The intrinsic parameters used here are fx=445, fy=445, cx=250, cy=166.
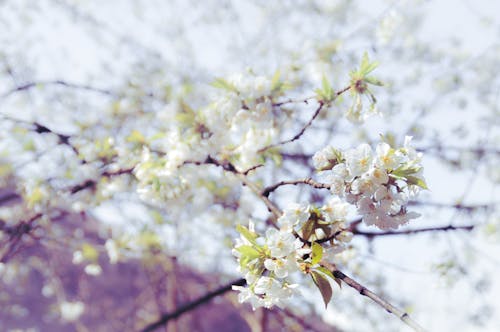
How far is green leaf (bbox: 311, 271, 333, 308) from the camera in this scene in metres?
1.28

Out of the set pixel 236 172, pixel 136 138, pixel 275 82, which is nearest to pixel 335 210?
pixel 236 172

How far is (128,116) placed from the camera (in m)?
4.71

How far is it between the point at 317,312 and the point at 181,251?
6.36 feet

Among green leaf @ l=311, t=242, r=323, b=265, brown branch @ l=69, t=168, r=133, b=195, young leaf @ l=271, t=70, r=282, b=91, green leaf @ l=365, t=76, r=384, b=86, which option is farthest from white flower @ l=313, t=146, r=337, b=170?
brown branch @ l=69, t=168, r=133, b=195

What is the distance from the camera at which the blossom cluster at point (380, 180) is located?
1268 mm

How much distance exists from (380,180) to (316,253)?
27cm

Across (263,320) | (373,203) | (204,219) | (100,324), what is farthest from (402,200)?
(100,324)

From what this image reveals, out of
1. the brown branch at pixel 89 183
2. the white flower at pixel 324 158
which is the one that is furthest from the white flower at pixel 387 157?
the brown branch at pixel 89 183

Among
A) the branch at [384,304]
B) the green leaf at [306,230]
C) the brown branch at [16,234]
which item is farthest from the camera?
the brown branch at [16,234]

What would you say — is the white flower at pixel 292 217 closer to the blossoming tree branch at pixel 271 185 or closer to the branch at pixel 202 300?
the blossoming tree branch at pixel 271 185

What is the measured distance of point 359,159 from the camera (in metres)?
1.27

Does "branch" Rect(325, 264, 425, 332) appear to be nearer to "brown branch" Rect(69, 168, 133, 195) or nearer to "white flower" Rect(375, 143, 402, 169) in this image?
"white flower" Rect(375, 143, 402, 169)

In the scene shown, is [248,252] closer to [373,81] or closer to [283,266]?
[283,266]

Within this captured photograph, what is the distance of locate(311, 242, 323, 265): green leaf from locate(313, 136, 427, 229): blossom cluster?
17 cm
